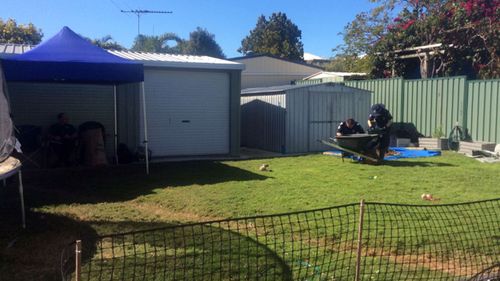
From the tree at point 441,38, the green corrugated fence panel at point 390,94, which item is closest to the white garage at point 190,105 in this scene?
the green corrugated fence panel at point 390,94

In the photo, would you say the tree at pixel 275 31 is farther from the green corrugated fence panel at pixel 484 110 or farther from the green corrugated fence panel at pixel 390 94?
the green corrugated fence panel at pixel 484 110

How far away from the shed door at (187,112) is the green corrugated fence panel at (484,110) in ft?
26.7

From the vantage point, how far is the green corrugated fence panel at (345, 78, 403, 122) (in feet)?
60.5

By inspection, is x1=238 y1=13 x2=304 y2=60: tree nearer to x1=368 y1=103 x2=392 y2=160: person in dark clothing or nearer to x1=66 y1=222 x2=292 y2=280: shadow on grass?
x1=368 y1=103 x2=392 y2=160: person in dark clothing

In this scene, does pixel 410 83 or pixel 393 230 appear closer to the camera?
pixel 393 230

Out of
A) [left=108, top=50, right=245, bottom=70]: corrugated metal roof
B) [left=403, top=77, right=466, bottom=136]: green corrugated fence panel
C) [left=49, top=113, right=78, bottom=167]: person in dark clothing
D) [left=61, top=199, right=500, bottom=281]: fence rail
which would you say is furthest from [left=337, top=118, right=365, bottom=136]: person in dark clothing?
[left=49, top=113, right=78, bottom=167]: person in dark clothing

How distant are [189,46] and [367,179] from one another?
162 feet

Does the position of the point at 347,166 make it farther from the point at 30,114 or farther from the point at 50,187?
the point at 30,114

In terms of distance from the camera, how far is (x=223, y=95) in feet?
46.4

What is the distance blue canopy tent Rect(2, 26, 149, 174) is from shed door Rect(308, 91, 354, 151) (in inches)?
278

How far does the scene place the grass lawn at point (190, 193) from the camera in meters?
5.83

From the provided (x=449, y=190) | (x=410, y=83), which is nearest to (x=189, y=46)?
(x=410, y=83)

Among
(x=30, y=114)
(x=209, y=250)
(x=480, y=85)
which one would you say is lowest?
(x=209, y=250)

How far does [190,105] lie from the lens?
1377 cm
